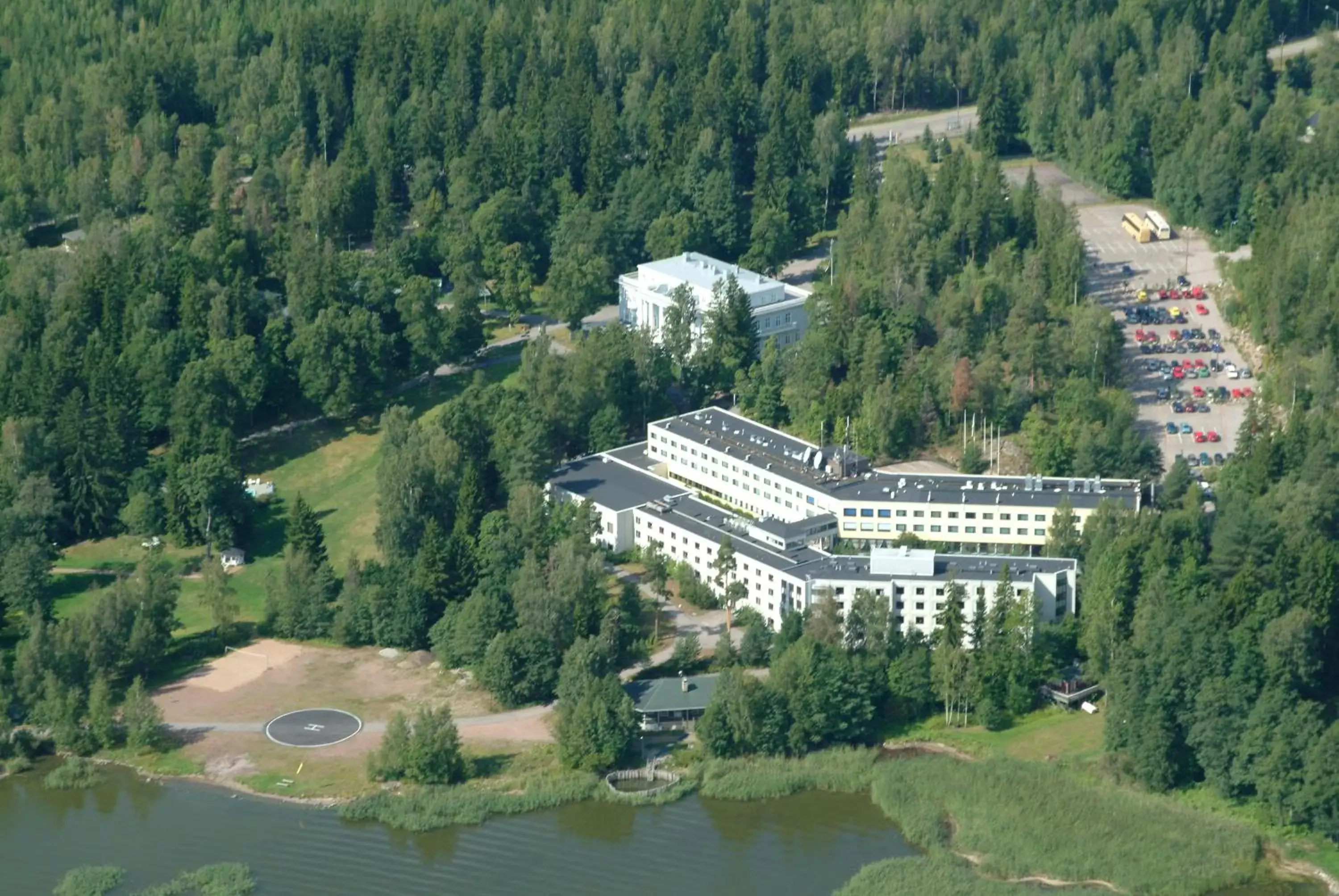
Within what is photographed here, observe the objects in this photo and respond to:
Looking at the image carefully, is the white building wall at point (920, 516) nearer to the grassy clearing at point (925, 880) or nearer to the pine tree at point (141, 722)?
the grassy clearing at point (925, 880)

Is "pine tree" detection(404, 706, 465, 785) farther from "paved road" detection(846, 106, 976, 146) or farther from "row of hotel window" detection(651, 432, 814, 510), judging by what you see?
"paved road" detection(846, 106, 976, 146)

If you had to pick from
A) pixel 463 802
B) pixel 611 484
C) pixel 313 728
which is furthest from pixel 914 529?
pixel 313 728

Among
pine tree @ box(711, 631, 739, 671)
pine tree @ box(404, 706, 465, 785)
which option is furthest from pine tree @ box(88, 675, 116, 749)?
pine tree @ box(711, 631, 739, 671)

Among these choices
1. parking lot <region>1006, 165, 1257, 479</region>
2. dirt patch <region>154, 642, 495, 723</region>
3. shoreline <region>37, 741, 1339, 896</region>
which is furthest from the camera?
parking lot <region>1006, 165, 1257, 479</region>

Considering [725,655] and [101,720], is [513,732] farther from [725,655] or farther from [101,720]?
[101,720]

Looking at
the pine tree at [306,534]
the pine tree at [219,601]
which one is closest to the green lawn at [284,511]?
the pine tree at [219,601]

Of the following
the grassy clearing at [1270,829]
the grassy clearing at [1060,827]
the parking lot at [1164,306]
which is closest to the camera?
the grassy clearing at [1060,827]
